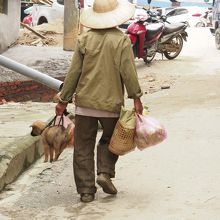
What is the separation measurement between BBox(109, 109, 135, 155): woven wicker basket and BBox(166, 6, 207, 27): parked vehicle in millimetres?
29566

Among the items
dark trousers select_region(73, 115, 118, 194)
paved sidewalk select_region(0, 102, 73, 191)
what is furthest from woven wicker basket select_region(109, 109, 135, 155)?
paved sidewalk select_region(0, 102, 73, 191)

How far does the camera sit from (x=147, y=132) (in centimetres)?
480

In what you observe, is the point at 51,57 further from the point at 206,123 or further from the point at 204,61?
the point at 206,123

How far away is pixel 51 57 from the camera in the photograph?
43.5 ft

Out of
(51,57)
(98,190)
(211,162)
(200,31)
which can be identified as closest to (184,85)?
(51,57)

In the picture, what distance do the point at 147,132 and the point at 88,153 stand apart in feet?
1.86

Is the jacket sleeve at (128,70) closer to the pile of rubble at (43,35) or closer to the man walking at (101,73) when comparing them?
the man walking at (101,73)

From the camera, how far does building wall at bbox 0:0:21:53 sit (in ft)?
42.8

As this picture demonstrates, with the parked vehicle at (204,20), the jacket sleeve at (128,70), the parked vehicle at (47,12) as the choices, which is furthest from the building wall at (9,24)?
the parked vehicle at (204,20)

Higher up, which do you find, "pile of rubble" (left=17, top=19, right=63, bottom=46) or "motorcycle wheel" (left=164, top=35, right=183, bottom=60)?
"motorcycle wheel" (left=164, top=35, right=183, bottom=60)

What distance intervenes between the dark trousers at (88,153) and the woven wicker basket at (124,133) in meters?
0.15

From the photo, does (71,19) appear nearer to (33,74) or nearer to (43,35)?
(43,35)

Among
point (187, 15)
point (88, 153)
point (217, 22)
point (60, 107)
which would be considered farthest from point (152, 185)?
point (187, 15)

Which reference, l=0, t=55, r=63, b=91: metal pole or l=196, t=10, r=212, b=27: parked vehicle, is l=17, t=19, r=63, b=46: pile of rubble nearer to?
l=0, t=55, r=63, b=91: metal pole
